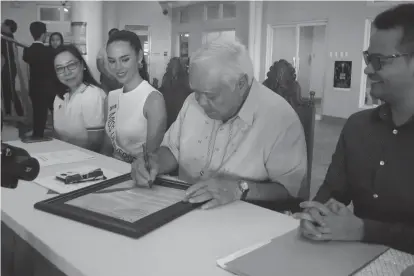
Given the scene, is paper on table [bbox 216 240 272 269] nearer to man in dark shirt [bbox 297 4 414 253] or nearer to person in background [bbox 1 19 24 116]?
man in dark shirt [bbox 297 4 414 253]

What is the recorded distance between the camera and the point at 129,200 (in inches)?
54.9

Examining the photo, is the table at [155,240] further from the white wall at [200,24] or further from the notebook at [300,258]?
the white wall at [200,24]

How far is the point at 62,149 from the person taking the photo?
2.32m

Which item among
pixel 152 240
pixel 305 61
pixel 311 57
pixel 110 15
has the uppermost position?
pixel 110 15

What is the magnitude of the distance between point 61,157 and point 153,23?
11.7 m

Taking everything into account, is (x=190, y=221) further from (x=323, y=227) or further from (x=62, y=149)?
(x=62, y=149)

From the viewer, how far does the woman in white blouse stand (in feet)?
8.47

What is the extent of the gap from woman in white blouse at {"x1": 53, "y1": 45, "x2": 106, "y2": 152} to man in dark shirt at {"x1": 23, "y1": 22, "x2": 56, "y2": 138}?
121 inches

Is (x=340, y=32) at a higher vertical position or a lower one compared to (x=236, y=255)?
higher

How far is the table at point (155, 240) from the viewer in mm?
993

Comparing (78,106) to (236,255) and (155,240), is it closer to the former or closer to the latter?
(155,240)

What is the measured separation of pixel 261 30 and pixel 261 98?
913cm

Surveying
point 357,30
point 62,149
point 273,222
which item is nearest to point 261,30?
point 357,30

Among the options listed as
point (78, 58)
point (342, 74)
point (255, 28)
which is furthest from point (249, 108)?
point (255, 28)
